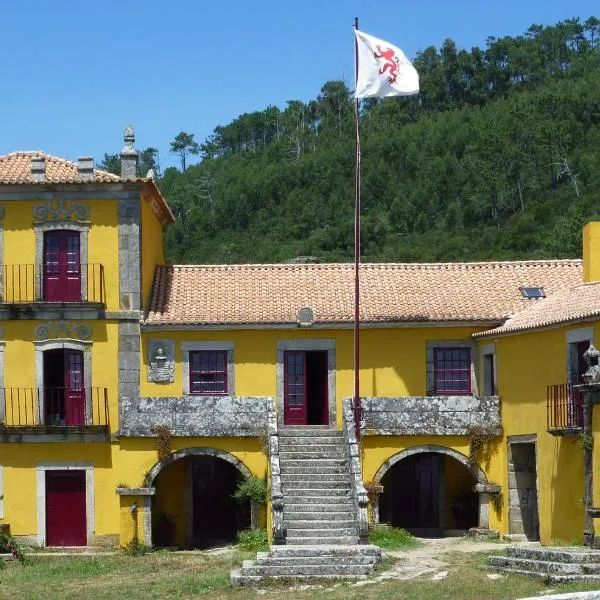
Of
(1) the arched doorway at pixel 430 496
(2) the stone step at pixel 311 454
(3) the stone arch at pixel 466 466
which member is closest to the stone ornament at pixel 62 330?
(2) the stone step at pixel 311 454

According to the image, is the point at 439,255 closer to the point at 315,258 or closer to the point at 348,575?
the point at 315,258

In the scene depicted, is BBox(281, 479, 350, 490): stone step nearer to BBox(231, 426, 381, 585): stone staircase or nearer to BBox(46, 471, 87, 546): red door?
BBox(231, 426, 381, 585): stone staircase

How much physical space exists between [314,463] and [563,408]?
18.4 ft

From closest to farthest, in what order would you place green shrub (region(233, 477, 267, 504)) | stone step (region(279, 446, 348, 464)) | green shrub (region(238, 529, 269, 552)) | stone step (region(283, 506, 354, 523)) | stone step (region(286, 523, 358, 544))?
stone step (region(286, 523, 358, 544)) < stone step (region(283, 506, 354, 523)) < green shrub (region(238, 529, 269, 552)) < stone step (region(279, 446, 348, 464)) < green shrub (region(233, 477, 267, 504))

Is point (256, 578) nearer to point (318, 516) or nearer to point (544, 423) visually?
point (318, 516)

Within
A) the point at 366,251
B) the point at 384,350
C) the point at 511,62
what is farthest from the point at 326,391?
the point at 511,62

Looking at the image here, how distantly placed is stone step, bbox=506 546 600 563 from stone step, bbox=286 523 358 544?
384cm

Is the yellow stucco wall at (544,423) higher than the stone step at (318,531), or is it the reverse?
the yellow stucco wall at (544,423)

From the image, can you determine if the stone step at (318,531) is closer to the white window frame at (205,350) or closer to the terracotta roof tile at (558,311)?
the terracotta roof tile at (558,311)

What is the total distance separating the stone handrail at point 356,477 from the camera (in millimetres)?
25016

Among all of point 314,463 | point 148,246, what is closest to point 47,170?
point 148,246

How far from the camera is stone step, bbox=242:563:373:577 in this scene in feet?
75.2

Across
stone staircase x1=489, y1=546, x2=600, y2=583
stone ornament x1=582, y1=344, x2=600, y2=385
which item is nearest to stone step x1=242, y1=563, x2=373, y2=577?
stone staircase x1=489, y1=546, x2=600, y2=583

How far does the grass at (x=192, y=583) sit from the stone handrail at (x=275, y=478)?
3.61ft
